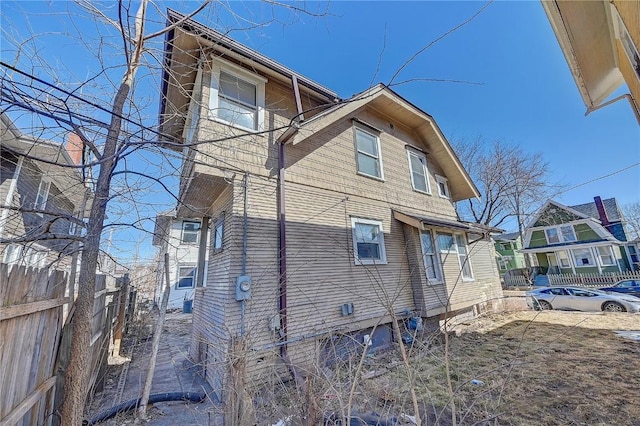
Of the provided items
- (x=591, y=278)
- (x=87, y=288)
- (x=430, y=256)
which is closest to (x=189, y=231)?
(x=430, y=256)

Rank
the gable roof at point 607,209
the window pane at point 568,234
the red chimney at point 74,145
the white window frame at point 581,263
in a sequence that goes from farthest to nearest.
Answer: the window pane at point 568,234
the gable roof at point 607,209
the white window frame at point 581,263
the red chimney at point 74,145

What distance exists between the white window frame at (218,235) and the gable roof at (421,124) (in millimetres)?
3498

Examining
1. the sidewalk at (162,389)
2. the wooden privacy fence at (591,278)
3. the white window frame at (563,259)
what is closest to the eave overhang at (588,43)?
the sidewalk at (162,389)

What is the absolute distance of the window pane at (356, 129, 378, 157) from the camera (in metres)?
8.48

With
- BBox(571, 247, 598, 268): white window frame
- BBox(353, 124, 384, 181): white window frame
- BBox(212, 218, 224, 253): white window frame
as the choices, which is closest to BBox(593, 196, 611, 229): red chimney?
BBox(571, 247, 598, 268): white window frame

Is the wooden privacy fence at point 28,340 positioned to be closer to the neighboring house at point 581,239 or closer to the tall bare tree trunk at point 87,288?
the tall bare tree trunk at point 87,288

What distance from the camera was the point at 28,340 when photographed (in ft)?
7.45

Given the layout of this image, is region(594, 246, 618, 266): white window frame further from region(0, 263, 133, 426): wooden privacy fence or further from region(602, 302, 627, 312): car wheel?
region(0, 263, 133, 426): wooden privacy fence

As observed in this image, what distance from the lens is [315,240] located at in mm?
6484

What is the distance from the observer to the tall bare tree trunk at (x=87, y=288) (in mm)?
2359

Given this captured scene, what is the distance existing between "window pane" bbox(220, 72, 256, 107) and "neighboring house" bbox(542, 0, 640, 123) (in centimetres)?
566

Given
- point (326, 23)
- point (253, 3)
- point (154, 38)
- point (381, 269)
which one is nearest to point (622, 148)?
point (381, 269)

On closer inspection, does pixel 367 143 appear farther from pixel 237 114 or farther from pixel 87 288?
pixel 87 288

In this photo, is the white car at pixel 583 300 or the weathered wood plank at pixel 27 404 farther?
the white car at pixel 583 300
